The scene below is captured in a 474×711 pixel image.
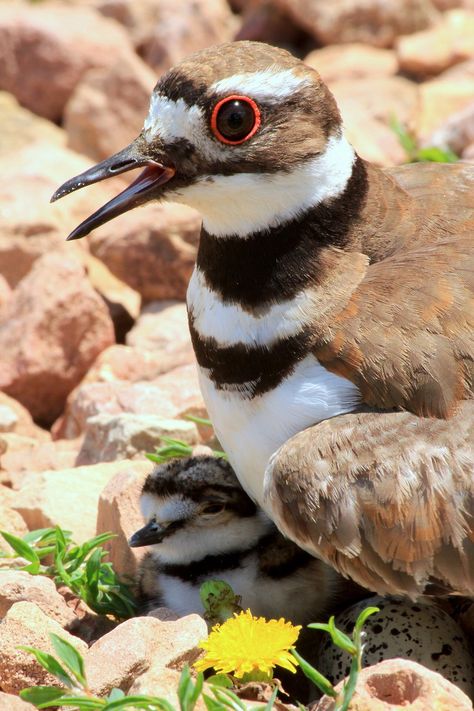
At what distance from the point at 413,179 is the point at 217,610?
1913 mm

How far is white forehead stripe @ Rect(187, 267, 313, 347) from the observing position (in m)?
4.43

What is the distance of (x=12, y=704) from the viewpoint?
12.5 ft

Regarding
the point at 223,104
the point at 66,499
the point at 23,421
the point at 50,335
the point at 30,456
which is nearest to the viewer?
the point at 223,104

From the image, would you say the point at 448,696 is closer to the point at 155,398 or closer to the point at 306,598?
the point at 306,598

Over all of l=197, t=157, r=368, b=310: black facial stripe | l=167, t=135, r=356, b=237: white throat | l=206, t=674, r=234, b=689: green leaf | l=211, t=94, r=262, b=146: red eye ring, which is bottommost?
l=206, t=674, r=234, b=689: green leaf

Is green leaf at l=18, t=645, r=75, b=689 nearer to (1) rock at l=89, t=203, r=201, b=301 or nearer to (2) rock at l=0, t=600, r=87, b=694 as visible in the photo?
(2) rock at l=0, t=600, r=87, b=694

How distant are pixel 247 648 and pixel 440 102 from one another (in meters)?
5.62

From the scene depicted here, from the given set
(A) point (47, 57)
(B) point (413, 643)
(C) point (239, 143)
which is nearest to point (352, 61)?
(A) point (47, 57)

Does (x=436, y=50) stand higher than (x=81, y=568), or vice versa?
(x=436, y=50)

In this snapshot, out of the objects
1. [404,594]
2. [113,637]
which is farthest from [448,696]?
[113,637]

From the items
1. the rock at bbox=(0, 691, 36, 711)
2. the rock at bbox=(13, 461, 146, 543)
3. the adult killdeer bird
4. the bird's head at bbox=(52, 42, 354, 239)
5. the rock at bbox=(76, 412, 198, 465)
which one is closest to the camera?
the rock at bbox=(0, 691, 36, 711)

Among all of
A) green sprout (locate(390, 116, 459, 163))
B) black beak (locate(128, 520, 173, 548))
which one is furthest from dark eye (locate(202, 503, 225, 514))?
green sprout (locate(390, 116, 459, 163))

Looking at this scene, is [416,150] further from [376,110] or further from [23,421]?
[23,421]

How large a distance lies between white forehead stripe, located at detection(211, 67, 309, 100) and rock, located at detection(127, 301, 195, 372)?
2.41 metres
